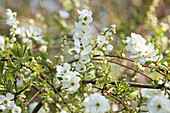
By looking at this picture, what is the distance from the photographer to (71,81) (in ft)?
2.31

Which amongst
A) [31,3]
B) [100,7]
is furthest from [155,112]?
[31,3]

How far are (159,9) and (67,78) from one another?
2.53 meters

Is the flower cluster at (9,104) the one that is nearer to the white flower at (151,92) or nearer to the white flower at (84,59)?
the white flower at (84,59)

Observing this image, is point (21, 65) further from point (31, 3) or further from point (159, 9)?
point (159, 9)

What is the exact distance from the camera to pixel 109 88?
830 millimetres

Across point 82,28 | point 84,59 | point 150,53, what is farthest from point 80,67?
point 150,53

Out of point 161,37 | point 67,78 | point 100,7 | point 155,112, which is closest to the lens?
point 155,112

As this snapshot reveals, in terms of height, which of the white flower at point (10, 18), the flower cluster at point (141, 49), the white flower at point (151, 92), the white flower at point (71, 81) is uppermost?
the white flower at point (10, 18)

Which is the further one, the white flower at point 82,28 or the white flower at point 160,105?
the white flower at point 82,28

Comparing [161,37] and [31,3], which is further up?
[31,3]

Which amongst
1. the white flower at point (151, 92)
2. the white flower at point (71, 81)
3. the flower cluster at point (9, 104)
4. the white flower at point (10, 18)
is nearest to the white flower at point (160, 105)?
the white flower at point (151, 92)

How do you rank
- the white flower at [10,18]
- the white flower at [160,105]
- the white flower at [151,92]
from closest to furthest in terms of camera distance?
the white flower at [160,105] < the white flower at [151,92] < the white flower at [10,18]

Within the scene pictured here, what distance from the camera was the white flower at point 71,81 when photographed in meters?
0.69

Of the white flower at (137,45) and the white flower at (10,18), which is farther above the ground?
the white flower at (10,18)
